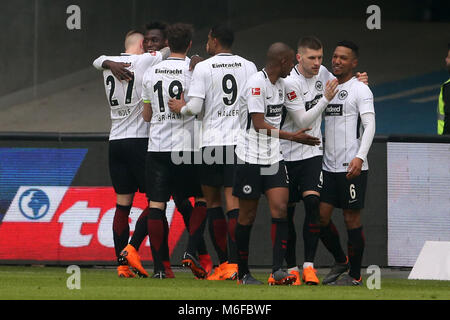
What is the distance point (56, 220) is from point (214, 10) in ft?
39.5

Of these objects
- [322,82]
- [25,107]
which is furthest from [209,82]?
[25,107]

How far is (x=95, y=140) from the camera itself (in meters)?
11.1

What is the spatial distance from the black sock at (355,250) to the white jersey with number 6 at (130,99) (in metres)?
Result: 2.18

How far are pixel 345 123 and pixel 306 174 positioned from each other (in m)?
0.56

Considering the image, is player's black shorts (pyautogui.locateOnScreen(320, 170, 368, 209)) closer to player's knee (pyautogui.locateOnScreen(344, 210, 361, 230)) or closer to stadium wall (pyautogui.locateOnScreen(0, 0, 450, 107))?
player's knee (pyautogui.locateOnScreen(344, 210, 361, 230))

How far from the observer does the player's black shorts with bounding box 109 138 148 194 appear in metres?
9.59

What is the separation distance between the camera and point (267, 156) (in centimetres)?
829

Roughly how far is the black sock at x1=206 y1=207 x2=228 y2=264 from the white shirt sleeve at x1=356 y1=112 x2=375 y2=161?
4.57 ft

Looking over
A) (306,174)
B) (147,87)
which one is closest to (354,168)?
(306,174)

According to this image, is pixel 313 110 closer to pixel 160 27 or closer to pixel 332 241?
pixel 332 241

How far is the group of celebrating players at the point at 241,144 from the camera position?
8.29m

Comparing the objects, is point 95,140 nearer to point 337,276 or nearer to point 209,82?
point 209,82

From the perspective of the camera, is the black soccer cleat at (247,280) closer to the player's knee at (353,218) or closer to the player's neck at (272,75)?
the player's knee at (353,218)

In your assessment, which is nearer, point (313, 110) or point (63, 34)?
point (313, 110)
